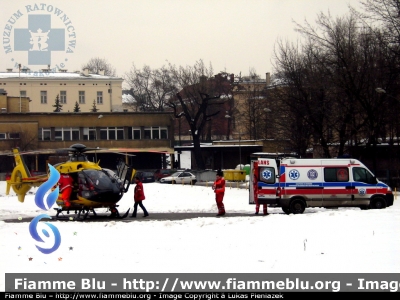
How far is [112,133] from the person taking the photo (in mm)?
72188

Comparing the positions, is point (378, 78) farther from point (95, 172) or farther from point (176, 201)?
point (95, 172)

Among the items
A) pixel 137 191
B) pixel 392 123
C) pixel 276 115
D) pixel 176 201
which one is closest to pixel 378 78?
pixel 392 123

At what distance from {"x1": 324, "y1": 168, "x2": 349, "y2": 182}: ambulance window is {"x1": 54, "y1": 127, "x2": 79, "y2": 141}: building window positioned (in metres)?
49.3

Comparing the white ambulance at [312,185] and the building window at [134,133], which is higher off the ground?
the building window at [134,133]

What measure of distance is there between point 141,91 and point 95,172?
243ft

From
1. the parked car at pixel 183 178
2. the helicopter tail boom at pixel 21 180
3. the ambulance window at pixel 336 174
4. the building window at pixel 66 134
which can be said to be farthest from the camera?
the building window at pixel 66 134

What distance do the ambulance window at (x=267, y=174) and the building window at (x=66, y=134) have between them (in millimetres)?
48606

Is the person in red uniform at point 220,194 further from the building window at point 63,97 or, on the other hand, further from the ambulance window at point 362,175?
the building window at point 63,97

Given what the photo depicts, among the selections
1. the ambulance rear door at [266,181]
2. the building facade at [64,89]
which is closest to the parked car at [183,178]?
the ambulance rear door at [266,181]

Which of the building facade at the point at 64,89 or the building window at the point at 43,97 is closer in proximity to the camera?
the building facade at the point at 64,89

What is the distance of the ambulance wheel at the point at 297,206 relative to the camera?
972 inches

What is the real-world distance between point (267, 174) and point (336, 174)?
2702mm

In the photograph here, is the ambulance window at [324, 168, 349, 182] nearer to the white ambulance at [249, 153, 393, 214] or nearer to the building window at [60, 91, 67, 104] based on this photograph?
the white ambulance at [249, 153, 393, 214]

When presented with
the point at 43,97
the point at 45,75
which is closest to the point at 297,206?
the point at 43,97
